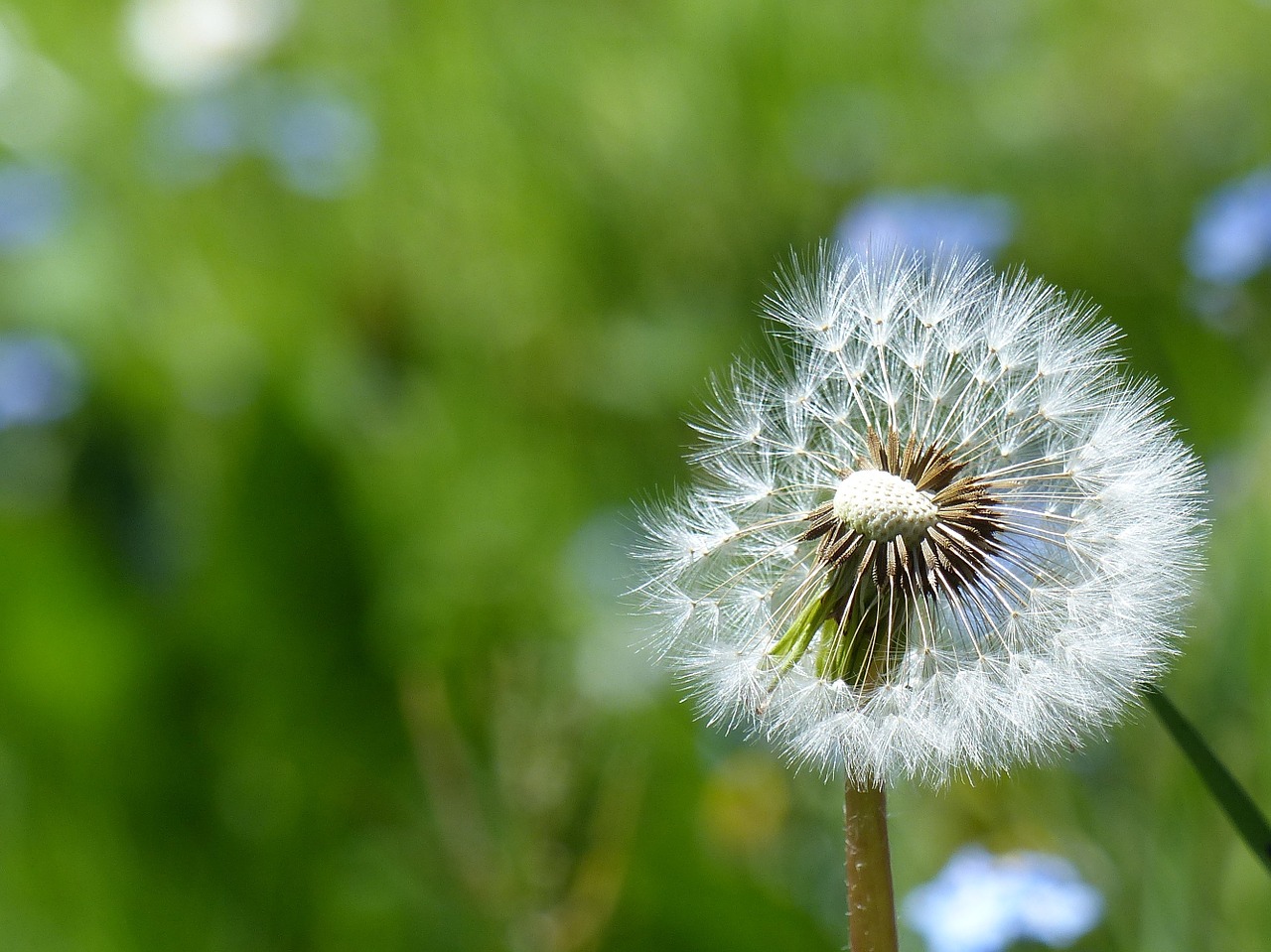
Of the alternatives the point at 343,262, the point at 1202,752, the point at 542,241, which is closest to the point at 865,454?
the point at 1202,752

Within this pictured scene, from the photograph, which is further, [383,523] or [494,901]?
[383,523]

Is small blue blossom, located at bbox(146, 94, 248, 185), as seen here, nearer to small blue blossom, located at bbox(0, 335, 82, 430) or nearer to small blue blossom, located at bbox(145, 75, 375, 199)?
small blue blossom, located at bbox(145, 75, 375, 199)

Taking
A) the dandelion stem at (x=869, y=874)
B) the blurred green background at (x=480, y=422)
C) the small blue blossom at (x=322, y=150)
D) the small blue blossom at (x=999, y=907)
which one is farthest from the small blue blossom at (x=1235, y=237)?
the small blue blossom at (x=322, y=150)

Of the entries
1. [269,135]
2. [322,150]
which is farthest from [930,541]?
[269,135]

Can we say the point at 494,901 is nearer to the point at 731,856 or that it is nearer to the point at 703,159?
the point at 731,856

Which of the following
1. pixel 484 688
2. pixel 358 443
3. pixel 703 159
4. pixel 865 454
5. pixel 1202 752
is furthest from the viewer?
pixel 703 159
